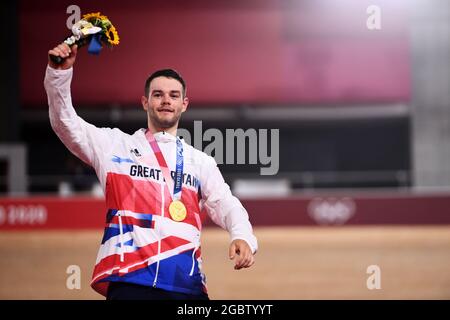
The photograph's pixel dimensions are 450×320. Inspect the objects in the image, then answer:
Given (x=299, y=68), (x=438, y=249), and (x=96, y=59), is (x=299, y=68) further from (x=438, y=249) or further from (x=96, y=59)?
(x=438, y=249)

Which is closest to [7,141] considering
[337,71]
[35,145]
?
[35,145]

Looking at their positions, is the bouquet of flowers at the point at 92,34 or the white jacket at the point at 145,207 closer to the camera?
the bouquet of flowers at the point at 92,34

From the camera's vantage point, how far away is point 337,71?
1934 cm

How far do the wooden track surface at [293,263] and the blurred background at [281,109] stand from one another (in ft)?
0.39

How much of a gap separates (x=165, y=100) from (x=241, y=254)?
76 cm

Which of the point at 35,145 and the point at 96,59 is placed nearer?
the point at 96,59

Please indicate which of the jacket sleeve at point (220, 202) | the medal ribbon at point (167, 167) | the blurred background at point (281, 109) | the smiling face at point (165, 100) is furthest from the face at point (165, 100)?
the blurred background at point (281, 109)

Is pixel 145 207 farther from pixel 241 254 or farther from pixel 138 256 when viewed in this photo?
pixel 241 254

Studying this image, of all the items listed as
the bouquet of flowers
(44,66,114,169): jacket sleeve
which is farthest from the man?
the bouquet of flowers

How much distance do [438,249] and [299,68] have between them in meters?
8.18

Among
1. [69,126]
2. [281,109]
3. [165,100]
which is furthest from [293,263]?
[281,109]

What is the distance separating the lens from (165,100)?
3.09 m

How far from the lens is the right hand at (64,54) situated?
2833 mm

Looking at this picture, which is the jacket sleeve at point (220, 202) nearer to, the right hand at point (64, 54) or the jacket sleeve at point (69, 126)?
the jacket sleeve at point (69, 126)
